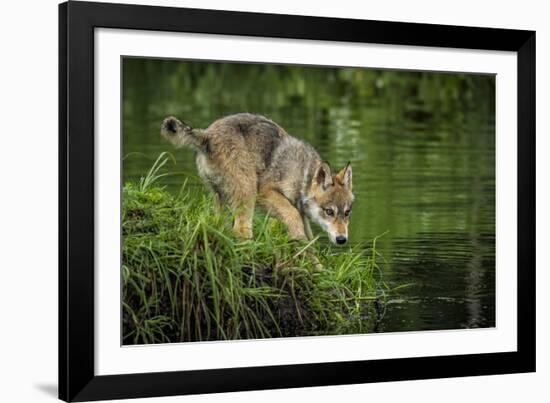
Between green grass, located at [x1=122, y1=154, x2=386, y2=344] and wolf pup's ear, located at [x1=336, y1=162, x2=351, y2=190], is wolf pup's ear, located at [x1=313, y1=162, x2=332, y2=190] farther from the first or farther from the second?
green grass, located at [x1=122, y1=154, x2=386, y2=344]

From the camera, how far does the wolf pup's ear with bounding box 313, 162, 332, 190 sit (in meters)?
7.14

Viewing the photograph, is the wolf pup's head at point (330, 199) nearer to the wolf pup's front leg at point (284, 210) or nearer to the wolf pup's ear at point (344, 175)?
the wolf pup's ear at point (344, 175)

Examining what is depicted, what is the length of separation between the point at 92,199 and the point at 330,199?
5.40 feet

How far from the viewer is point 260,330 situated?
21.6ft

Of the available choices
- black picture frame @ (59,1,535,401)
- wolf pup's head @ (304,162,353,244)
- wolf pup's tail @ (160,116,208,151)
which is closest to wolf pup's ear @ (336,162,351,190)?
wolf pup's head @ (304,162,353,244)

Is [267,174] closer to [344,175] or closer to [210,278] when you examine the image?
[344,175]

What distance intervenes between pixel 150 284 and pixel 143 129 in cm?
84

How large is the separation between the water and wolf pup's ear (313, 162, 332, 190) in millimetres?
74

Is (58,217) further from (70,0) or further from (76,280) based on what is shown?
(70,0)

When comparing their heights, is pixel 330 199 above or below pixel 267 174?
below

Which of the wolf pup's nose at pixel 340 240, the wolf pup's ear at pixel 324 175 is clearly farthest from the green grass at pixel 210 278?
the wolf pup's ear at pixel 324 175

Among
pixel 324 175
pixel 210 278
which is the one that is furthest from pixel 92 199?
pixel 324 175

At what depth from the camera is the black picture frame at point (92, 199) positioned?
19.7 feet

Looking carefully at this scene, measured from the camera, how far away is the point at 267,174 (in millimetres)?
6988
